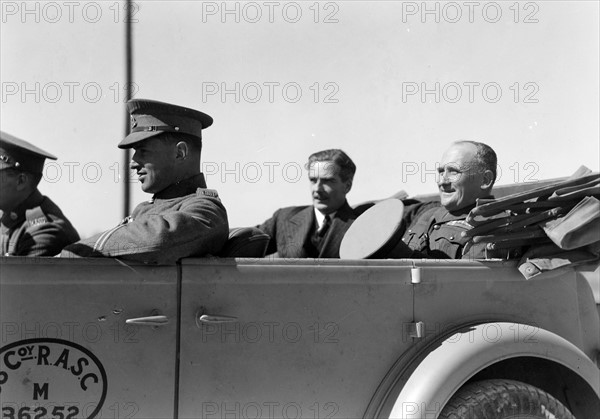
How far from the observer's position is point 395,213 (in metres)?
3.23

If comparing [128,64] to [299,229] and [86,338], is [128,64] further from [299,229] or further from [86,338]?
[86,338]


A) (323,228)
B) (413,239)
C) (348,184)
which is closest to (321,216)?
(323,228)

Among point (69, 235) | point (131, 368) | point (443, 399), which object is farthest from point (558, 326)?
point (69, 235)

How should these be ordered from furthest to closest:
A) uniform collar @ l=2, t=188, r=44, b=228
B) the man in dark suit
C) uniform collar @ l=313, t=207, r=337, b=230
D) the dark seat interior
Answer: uniform collar @ l=313, t=207, r=337, b=230 → the man in dark suit → uniform collar @ l=2, t=188, r=44, b=228 → the dark seat interior

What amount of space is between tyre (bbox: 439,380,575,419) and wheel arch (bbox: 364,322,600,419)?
2.6 inches

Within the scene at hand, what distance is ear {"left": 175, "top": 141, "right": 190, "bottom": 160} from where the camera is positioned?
2.98 m

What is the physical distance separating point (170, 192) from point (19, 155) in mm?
891

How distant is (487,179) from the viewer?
3.59 meters

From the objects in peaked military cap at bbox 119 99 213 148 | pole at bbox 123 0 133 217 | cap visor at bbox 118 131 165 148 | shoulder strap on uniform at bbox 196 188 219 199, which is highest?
pole at bbox 123 0 133 217

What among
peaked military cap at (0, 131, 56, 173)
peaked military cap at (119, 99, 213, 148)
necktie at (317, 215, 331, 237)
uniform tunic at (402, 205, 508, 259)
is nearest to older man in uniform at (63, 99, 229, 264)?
peaked military cap at (119, 99, 213, 148)

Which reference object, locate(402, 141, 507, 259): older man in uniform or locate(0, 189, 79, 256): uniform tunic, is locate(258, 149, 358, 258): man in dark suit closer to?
locate(402, 141, 507, 259): older man in uniform

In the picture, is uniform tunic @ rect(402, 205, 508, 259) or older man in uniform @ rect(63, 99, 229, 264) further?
uniform tunic @ rect(402, 205, 508, 259)

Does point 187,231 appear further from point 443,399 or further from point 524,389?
Result: point 524,389

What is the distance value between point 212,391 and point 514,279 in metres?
1.19
